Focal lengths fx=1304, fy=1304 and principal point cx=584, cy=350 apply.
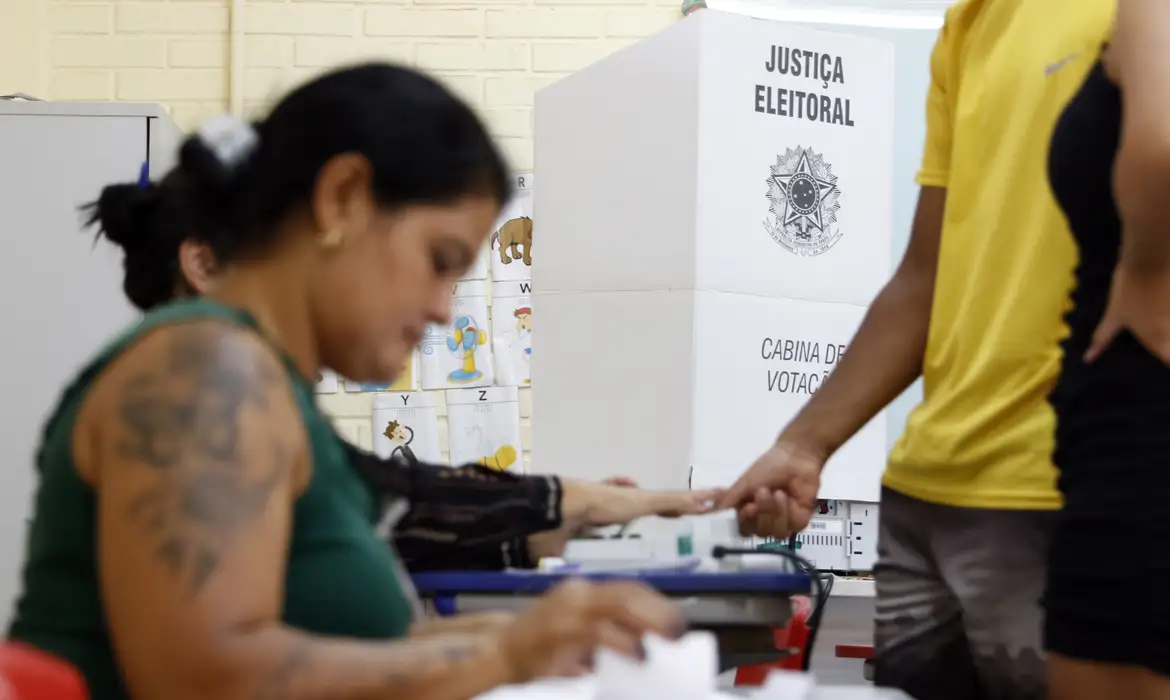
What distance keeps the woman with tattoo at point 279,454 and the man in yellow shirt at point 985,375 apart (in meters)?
0.47

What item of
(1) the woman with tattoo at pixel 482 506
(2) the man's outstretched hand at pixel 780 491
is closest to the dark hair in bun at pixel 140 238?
(1) the woman with tattoo at pixel 482 506

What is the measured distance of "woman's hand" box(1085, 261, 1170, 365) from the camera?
2.53 feet

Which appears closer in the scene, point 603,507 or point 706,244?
point 603,507

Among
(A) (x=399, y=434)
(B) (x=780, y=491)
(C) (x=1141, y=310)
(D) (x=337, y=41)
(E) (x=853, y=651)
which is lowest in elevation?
(E) (x=853, y=651)

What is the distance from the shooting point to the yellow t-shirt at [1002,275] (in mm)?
1112

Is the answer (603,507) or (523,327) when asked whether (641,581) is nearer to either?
(603,507)

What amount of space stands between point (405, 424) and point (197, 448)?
2.43m

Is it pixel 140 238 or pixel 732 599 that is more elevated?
pixel 140 238

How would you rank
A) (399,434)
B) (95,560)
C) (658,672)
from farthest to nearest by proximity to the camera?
(399,434)
(95,560)
(658,672)

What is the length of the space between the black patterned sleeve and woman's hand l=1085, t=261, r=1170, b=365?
877 mm

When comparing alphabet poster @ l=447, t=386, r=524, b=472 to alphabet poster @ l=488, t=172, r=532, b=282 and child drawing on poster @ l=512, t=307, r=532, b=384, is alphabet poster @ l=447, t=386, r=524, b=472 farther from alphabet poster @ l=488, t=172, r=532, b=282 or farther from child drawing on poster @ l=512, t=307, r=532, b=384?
alphabet poster @ l=488, t=172, r=532, b=282

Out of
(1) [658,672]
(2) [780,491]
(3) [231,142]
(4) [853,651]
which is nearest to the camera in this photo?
(1) [658,672]

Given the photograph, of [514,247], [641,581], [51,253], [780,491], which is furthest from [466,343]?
[641,581]

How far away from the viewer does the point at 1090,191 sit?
860 millimetres
